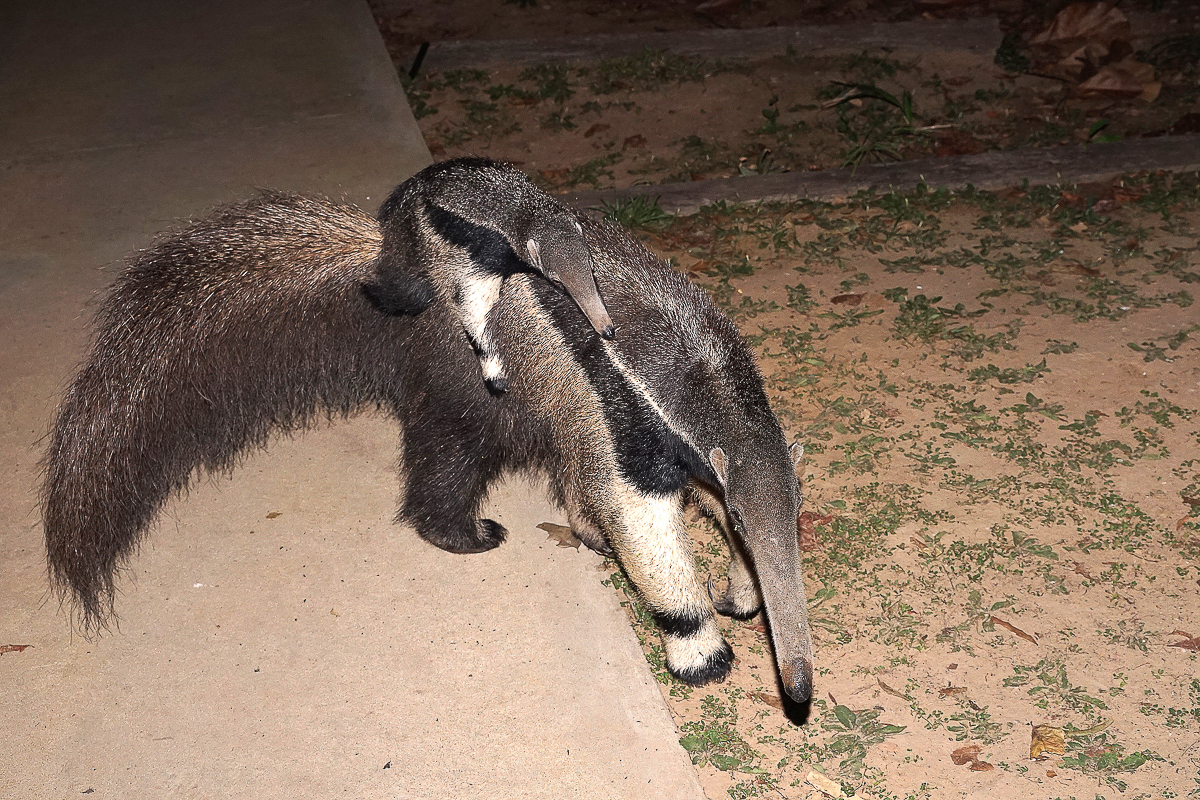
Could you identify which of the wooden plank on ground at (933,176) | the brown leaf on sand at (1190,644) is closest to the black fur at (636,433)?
the brown leaf on sand at (1190,644)

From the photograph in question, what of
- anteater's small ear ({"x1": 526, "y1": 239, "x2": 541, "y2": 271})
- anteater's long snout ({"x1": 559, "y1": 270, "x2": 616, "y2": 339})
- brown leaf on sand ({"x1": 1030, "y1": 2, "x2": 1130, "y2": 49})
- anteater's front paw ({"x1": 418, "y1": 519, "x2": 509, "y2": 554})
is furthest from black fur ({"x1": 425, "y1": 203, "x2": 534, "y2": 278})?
brown leaf on sand ({"x1": 1030, "y1": 2, "x2": 1130, "y2": 49})

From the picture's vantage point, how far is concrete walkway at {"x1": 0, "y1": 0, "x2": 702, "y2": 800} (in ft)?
9.49

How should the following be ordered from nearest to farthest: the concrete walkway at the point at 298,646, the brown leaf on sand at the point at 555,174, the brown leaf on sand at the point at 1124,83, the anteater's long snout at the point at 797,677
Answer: the anteater's long snout at the point at 797,677 < the concrete walkway at the point at 298,646 < the brown leaf on sand at the point at 555,174 < the brown leaf on sand at the point at 1124,83

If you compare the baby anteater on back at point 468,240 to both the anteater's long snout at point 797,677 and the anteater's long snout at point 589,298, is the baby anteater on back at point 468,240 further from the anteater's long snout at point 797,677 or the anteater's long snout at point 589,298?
the anteater's long snout at point 797,677

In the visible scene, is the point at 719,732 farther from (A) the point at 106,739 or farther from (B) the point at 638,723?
(A) the point at 106,739

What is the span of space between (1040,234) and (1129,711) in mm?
3223

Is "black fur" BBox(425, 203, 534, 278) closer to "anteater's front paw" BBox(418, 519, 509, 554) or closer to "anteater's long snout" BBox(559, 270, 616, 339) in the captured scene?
"anteater's long snout" BBox(559, 270, 616, 339)

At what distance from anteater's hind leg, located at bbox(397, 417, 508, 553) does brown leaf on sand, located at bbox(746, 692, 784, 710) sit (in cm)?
105

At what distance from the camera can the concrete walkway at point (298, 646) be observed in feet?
9.49

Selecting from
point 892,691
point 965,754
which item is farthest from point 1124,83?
point 965,754

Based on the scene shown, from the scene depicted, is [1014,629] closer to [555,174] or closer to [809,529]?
[809,529]

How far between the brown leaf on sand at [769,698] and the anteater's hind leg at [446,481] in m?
1.05

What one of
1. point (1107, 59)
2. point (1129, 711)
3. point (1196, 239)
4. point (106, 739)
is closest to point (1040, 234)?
point (1196, 239)

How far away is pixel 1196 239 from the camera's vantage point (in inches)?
218
